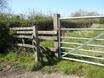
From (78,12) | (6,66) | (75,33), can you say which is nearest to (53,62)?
(6,66)

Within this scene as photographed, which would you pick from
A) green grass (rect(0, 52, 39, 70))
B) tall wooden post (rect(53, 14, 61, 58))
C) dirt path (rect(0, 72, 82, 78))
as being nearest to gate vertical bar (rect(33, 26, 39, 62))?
green grass (rect(0, 52, 39, 70))

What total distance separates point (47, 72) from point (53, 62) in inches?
36.1

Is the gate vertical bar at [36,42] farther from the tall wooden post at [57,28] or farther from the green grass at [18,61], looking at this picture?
the tall wooden post at [57,28]

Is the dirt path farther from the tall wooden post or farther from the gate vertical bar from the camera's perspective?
the tall wooden post

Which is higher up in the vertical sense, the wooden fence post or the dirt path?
the wooden fence post

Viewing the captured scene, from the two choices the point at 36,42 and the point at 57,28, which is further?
the point at 36,42

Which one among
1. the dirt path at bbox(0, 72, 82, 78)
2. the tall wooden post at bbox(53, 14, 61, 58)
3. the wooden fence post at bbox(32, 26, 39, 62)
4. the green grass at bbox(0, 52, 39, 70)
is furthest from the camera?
the wooden fence post at bbox(32, 26, 39, 62)

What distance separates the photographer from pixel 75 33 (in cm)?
1599

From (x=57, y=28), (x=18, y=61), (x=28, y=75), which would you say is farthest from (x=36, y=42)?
(x=28, y=75)

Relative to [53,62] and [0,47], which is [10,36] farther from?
[53,62]

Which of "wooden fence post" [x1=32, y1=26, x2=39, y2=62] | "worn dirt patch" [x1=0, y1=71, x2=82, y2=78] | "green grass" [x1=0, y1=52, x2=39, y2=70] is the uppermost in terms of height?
"wooden fence post" [x1=32, y1=26, x2=39, y2=62]

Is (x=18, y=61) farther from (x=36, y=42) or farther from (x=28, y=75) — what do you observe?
(x=28, y=75)

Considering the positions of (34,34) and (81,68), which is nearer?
(81,68)

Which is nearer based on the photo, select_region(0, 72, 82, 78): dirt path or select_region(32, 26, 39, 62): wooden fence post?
select_region(0, 72, 82, 78): dirt path
